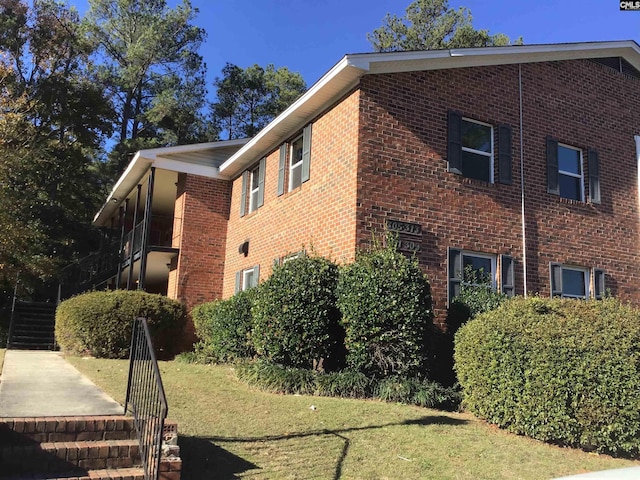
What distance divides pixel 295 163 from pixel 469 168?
4069 mm

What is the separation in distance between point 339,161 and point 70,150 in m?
19.2

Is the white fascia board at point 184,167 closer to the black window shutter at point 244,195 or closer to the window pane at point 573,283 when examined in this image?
the black window shutter at point 244,195

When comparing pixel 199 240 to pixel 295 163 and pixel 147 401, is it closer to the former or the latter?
pixel 295 163

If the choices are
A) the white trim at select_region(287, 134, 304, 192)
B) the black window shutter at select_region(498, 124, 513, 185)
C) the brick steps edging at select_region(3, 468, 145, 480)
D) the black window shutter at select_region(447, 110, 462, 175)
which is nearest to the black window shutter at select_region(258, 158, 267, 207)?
the white trim at select_region(287, 134, 304, 192)

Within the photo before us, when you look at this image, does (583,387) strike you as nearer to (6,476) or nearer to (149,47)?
(6,476)

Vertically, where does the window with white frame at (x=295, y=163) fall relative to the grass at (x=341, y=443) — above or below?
above

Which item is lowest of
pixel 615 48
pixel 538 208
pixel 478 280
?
pixel 478 280

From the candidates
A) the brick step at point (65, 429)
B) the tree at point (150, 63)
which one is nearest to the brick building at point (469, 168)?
the brick step at point (65, 429)

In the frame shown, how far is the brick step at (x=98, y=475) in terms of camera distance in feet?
14.9

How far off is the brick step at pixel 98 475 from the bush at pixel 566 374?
4487 millimetres

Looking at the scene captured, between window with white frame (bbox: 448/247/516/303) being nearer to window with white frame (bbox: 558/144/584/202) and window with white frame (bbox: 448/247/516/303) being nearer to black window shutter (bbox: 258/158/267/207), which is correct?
window with white frame (bbox: 558/144/584/202)

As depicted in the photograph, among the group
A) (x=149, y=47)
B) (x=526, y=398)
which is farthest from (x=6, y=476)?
(x=149, y=47)

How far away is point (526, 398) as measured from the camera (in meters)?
6.80

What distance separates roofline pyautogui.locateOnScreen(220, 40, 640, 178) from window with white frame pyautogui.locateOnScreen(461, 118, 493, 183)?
1.26m
